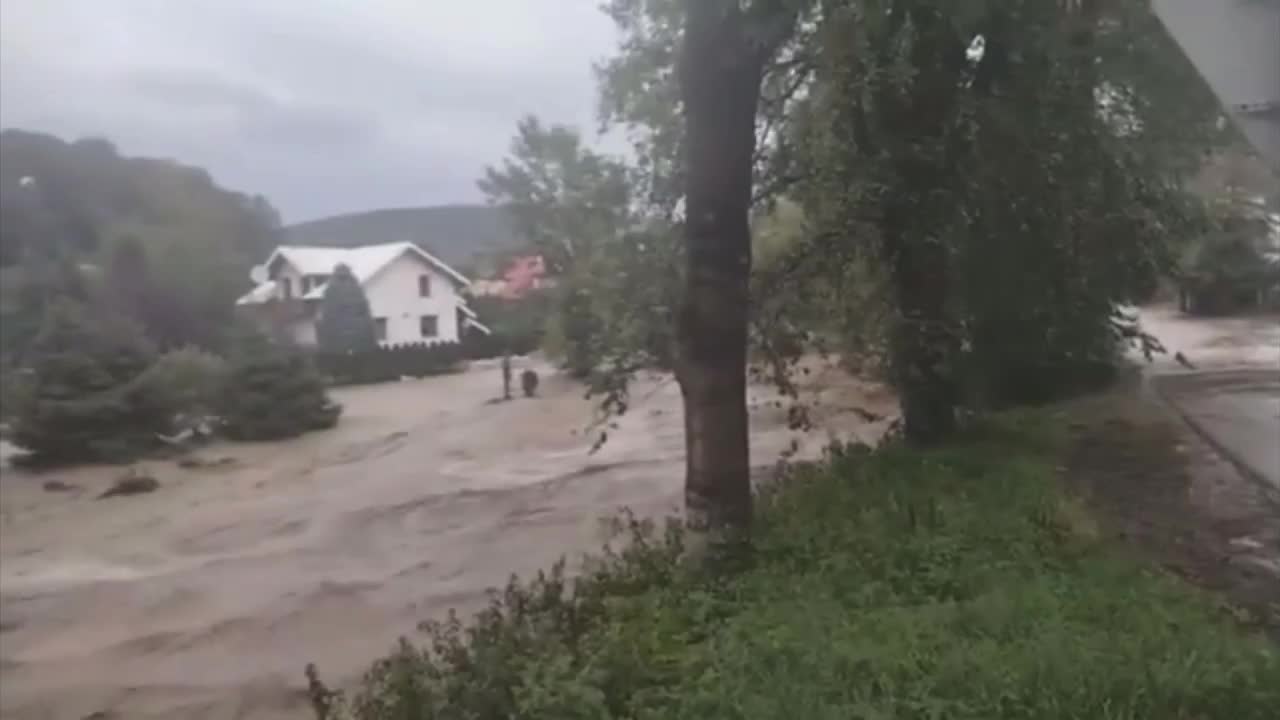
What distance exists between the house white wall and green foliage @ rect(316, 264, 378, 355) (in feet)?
0.51

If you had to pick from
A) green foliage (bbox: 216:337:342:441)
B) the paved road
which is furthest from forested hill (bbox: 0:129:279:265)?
the paved road

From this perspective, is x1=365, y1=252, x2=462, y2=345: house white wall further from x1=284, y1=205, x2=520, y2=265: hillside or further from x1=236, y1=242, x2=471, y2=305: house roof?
x1=284, y1=205, x2=520, y2=265: hillside

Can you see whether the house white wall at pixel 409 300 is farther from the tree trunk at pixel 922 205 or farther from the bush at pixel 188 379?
the tree trunk at pixel 922 205

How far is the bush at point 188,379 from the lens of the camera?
37.8 ft

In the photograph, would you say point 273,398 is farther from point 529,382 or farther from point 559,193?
point 559,193

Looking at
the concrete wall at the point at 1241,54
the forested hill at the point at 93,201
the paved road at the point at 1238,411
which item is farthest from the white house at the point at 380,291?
the concrete wall at the point at 1241,54

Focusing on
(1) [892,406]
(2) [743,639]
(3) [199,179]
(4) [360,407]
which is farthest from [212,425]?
(2) [743,639]

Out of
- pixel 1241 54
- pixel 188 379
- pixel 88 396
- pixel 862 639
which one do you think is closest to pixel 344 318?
pixel 188 379

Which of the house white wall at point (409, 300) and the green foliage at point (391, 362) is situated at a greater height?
the house white wall at point (409, 300)

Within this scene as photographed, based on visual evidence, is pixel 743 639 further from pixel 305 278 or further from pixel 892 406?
pixel 305 278

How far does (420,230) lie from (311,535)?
10.4 ft

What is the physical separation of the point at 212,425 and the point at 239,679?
26.0ft

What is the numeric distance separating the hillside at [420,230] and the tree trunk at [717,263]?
7.09 metres

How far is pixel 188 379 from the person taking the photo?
1228 centimetres
